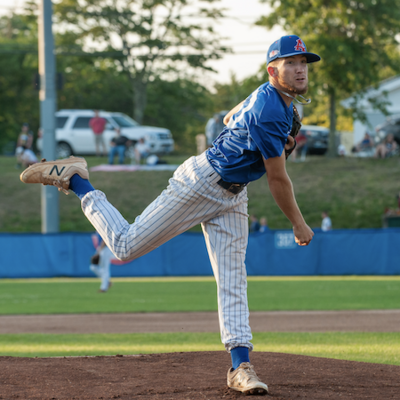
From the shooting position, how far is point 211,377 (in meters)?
4.42

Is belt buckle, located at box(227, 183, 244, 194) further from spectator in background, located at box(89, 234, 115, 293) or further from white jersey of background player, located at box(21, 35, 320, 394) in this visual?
spectator in background, located at box(89, 234, 115, 293)

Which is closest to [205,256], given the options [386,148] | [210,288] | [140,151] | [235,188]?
[210,288]

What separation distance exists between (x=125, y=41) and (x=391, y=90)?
756 inches

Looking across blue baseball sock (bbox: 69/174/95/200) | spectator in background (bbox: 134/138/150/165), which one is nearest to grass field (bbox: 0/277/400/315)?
blue baseball sock (bbox: 69/174/95/200)

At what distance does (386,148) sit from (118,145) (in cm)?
1253

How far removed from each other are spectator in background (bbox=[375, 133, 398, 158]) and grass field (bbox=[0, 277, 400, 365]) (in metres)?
12.3

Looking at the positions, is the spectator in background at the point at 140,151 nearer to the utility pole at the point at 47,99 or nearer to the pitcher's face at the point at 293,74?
the utility pole at the point at 47,99

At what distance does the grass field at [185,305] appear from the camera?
685cm

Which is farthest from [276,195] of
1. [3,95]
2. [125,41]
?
[3,95]

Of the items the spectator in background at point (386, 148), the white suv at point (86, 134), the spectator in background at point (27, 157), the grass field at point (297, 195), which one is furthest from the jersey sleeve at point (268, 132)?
the spectator in background at point (386, 148)

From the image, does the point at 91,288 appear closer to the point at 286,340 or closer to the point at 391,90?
the point at 286,340

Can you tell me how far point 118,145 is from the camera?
26859 millimetres

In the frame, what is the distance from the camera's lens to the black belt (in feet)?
13.1

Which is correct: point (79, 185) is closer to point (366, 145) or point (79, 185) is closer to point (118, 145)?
point (118, 145)
